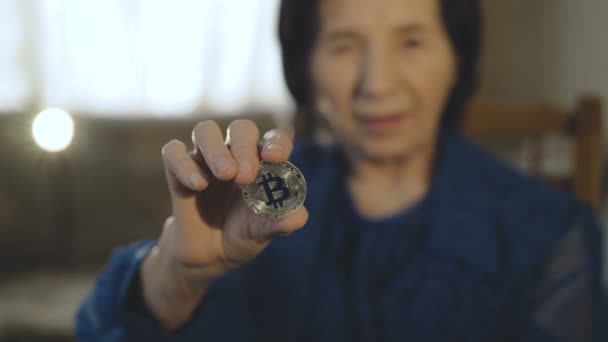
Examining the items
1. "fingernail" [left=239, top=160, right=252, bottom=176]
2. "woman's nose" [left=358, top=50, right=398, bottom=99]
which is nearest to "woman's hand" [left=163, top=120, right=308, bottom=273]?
"fingernail" [left=239, top=160, right=252, bottom=176]

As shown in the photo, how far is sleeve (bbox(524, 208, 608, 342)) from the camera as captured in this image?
58 cm

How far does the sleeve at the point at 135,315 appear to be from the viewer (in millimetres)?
474

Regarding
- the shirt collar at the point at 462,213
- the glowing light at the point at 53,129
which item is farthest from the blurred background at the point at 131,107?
the shirt collar at the point at 462,213

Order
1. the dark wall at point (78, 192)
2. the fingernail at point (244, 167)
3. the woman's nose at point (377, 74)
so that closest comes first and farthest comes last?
1. the fingernail at point (244, 167)
2. the woman's nose at point (377, 74)
3. the dark wall at point (78, 192)

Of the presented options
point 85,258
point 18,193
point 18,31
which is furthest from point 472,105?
point 18,31

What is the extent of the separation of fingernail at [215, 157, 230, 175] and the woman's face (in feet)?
1.08

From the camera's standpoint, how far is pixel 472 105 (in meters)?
1.04

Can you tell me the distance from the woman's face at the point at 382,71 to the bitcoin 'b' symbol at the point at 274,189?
1.05ft

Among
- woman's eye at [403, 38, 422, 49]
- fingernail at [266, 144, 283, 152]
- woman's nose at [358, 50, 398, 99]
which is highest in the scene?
fingernail at [266, 144, 283, 152]

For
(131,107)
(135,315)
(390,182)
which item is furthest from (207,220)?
(131,107)

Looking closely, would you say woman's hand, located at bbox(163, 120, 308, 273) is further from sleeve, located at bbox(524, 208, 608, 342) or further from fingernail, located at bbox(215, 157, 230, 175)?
sleeve, located at bbox(524, 208, 608, 342)

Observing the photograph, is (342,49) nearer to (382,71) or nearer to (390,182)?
(382,71)

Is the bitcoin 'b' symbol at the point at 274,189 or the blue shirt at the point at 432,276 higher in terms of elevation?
the bitcoin 'b' symbol at the point at 274,189

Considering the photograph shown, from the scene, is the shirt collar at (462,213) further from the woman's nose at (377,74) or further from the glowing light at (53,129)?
the glowing light at (53,129)
